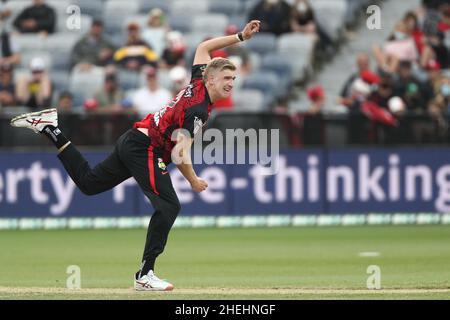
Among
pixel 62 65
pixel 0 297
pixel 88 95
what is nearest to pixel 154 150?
pixel 0 297

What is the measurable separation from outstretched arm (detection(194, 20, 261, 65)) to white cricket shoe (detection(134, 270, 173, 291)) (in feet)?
6.76

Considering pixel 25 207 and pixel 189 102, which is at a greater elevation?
pixel 189 102

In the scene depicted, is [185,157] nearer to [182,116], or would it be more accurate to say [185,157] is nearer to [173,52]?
[182,116]

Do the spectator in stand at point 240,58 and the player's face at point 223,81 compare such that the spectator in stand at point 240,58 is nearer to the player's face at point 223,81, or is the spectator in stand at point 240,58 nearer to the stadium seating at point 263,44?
the stadium seating at point 263,44

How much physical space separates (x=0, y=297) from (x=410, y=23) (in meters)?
13.0

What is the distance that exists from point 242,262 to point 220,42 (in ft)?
11.8

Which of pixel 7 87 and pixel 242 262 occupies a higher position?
pixel 7 87

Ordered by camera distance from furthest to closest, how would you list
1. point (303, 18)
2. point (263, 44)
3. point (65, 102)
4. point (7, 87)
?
point (263, 44)
point (303, 18)
point (7, 87)
point (65, 102)

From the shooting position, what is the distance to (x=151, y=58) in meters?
22.0

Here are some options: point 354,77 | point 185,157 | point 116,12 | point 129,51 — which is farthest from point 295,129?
point 185,157

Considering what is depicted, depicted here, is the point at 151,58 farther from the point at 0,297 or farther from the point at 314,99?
the point at 0,297

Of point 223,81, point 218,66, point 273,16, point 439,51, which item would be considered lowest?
point 223,81

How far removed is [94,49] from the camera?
22.2 meters

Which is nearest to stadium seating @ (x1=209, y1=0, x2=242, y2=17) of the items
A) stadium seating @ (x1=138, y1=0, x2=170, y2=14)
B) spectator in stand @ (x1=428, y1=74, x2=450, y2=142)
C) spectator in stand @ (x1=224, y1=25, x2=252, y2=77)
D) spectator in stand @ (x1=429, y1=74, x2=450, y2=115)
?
stadium seating @ (x1=138, y1=0, x2=170, y2=14)
